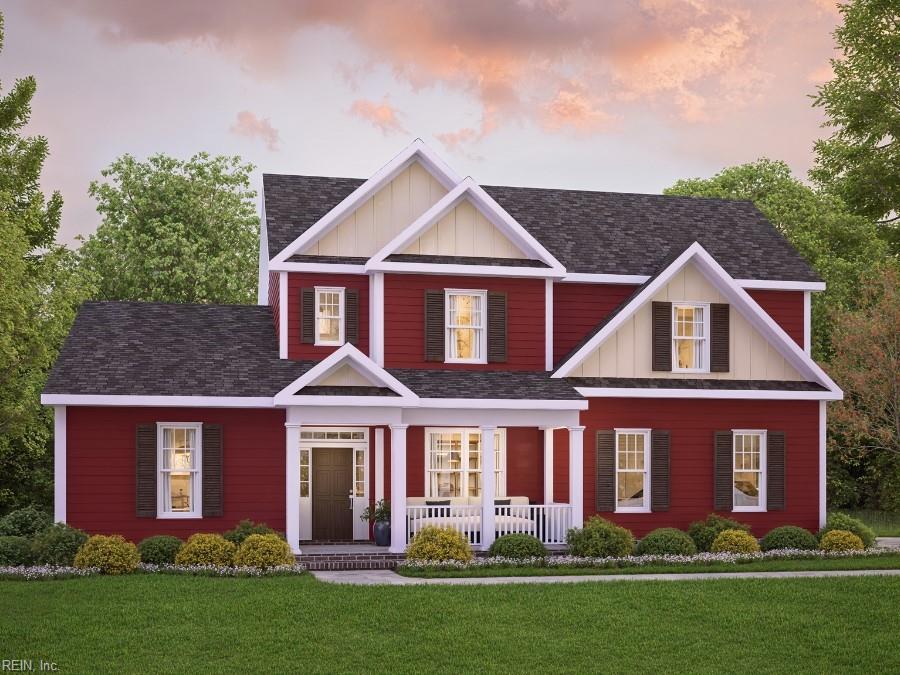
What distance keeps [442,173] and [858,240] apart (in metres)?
22.9

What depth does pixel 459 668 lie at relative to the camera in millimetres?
16609

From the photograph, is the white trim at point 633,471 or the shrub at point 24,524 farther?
the white trim at point 633,471

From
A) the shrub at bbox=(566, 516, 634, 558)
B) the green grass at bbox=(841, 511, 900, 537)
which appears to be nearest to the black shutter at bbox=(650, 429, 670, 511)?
the shrub at bbox=(566, 516, 634, 558)

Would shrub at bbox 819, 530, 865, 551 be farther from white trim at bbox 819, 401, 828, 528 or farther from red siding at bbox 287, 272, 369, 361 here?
red siding at bbox 287, 272, 369, 361

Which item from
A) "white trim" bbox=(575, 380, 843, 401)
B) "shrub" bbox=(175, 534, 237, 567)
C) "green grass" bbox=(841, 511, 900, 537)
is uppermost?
"white trim" bbox=(575, 380, 843, 401)

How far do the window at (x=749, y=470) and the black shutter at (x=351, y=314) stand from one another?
935cm

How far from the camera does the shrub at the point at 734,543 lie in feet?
87.0

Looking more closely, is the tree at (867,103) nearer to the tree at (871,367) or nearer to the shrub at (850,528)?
the tree at (871,367)

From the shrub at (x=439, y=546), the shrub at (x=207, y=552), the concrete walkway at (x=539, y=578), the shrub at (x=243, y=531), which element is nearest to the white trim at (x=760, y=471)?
the concrete walkway at (x=539, y=578)

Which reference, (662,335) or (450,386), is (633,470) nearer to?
(662,335)

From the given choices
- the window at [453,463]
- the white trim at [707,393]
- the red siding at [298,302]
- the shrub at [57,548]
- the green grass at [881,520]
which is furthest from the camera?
the green grass at [881,520]

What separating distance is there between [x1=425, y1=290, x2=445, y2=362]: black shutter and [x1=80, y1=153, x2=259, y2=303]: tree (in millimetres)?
18076

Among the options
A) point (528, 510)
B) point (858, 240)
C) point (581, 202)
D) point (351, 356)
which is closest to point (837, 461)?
point (858, 240)

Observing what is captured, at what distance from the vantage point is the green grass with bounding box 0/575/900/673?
667 inches
